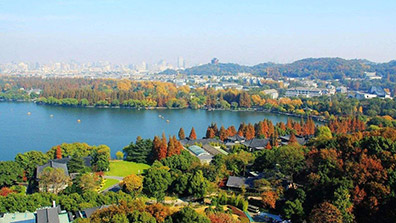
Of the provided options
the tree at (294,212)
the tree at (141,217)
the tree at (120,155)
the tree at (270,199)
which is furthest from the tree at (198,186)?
the tree at (120,155)

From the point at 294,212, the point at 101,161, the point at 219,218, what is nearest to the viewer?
the point at 219,218

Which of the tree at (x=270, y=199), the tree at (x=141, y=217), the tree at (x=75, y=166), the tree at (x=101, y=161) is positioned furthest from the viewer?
the tree at (x=101, y=161)

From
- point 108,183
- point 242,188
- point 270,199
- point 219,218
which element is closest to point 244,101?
point 108,183

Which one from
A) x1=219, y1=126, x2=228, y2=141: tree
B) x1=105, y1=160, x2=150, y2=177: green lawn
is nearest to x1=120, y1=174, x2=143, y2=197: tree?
x1=105, y1=160, x2=150, y2=177: green lawn

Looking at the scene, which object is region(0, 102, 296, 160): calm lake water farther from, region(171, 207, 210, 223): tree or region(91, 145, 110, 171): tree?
region(171, 207, 210, 223): tree

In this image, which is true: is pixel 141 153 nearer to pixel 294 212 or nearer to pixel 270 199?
pixel 270 199

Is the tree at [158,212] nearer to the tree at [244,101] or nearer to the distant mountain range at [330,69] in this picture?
the tree at [244,101]

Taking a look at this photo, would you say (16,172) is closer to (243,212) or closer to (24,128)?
(243,212)

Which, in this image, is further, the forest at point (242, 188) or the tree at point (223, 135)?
the tree at point (223, 135)
